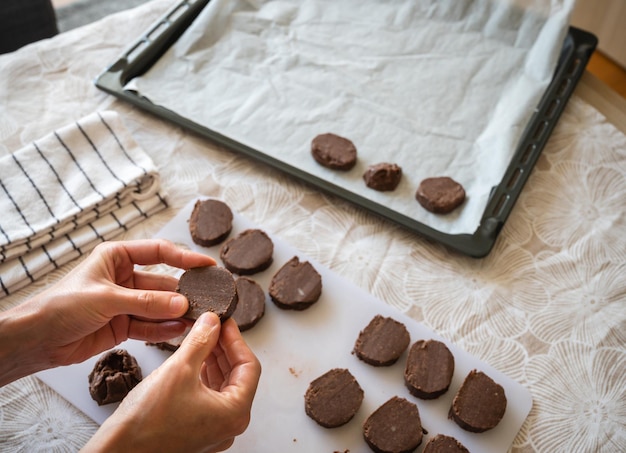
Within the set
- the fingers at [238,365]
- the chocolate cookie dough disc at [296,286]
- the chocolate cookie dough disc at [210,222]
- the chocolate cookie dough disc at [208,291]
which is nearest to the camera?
the fingers at [238,365]

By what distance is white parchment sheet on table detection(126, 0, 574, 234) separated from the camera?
185 cm

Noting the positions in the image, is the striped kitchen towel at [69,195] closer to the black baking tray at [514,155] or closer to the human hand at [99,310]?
the black baking tray at [514,155]

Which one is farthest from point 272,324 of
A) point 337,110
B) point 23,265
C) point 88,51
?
point 88,51

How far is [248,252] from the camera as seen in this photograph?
61.2 inches

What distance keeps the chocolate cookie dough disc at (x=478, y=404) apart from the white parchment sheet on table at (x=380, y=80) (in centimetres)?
48

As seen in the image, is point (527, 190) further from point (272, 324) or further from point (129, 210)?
point (129, 210)

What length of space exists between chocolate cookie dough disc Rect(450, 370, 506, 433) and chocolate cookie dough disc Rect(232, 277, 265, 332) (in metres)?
0.52

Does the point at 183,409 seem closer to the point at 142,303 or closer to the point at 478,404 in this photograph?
the point at 142,303

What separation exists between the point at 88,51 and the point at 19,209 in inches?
31.5

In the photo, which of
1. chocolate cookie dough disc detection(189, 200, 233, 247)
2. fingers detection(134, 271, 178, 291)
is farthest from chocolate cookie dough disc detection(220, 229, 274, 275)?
fingers detection(134, 271, 178, 291)

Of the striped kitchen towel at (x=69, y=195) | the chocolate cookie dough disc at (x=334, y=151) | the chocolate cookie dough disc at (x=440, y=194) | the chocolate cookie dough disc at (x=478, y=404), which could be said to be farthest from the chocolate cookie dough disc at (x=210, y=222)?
the chocolate cookie dough disc at (x=478, y=404)

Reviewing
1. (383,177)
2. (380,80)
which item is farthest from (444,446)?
(380,80)

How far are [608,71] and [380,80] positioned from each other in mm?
1524

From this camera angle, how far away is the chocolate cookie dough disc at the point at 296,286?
1.47m
